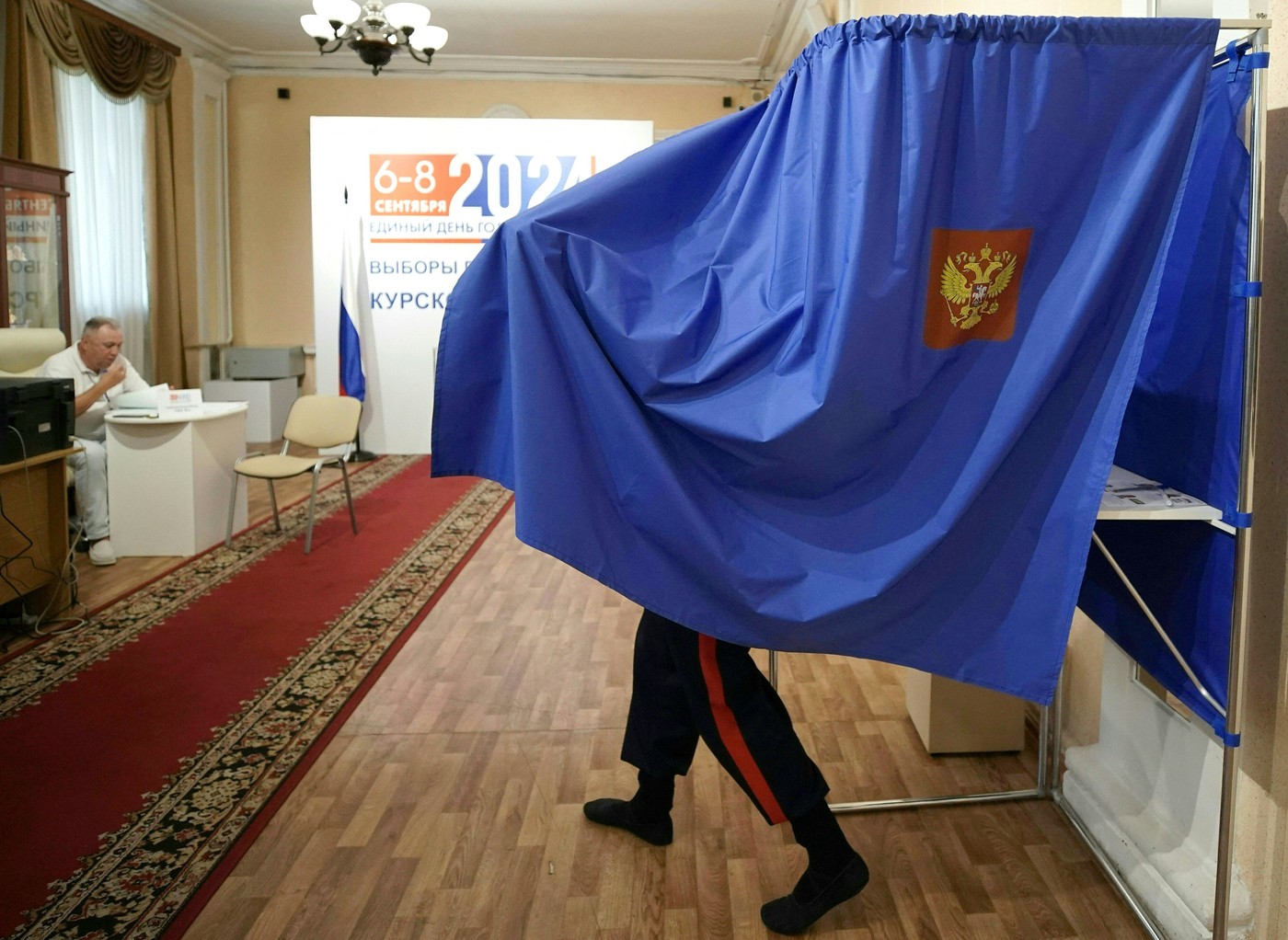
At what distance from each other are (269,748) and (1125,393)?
2.30 metres

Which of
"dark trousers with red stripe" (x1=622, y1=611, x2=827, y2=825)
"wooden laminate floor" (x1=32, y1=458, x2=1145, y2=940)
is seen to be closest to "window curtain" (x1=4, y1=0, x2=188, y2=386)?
"wooden laminate floor" (x1=32, y1=458, x2=1145, y2=940)

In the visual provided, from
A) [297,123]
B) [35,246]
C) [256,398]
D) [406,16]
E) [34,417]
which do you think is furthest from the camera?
[297,123]

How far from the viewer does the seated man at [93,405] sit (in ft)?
16.2

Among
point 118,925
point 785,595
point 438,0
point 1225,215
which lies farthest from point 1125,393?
point 438,0

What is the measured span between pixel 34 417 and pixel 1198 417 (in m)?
3.78

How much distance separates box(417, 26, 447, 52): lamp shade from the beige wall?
9.42 ft

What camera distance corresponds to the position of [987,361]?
1709mm

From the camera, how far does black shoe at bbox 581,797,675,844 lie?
2.39m

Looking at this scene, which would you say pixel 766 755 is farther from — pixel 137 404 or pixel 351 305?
pixel 351 305

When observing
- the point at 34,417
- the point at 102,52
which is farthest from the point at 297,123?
the point at 34,417

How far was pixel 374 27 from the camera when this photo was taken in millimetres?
6578

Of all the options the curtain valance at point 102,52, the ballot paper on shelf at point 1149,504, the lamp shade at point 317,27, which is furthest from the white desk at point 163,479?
the ballot paper on shelf at point 1149,504

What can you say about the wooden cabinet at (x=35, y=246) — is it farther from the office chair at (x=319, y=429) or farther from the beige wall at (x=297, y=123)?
the beige wall at (x=297, y=123)

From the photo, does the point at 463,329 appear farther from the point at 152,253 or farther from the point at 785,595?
the point at 152,253
